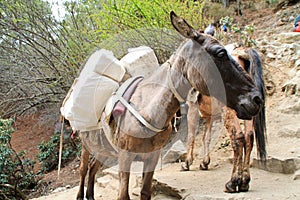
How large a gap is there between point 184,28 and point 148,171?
146 cm

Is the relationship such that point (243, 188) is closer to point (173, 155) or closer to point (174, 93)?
point (174, 93)

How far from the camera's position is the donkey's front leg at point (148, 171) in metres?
3.15

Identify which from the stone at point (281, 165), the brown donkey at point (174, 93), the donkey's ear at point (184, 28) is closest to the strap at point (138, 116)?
the brown donkey at point (174, 93)

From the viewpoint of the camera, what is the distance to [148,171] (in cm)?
323

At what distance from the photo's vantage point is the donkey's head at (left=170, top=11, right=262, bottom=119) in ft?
8.35

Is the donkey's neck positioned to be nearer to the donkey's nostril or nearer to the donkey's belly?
the donkey's belly

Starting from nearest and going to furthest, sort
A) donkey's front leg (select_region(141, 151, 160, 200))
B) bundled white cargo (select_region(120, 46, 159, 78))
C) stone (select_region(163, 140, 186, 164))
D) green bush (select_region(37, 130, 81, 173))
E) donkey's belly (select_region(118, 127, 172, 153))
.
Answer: donkey's belly (select_region(118, 127, 172, 153))
donkey's front leg (select_region(141, 151, 160, 200))
bundled white cargo (select_region(120, 46, 159, 78))
stone (select_region(163, 140, 186, 164))
green bush (select_region(37, 130, 81, 173))

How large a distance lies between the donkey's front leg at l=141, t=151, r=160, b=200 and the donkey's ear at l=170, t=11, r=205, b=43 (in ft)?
3.82

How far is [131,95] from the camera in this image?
10.1 ft

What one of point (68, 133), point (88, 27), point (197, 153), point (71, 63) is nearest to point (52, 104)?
point (68, 133)

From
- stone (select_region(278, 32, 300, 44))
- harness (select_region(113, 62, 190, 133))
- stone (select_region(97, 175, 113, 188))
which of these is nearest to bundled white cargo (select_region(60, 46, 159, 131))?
harness (select_region(113, 62, 190, 133))

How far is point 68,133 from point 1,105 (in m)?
2.18

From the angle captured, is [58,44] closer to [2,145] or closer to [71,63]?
[71,63]

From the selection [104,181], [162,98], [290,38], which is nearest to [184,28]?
[162,98]
